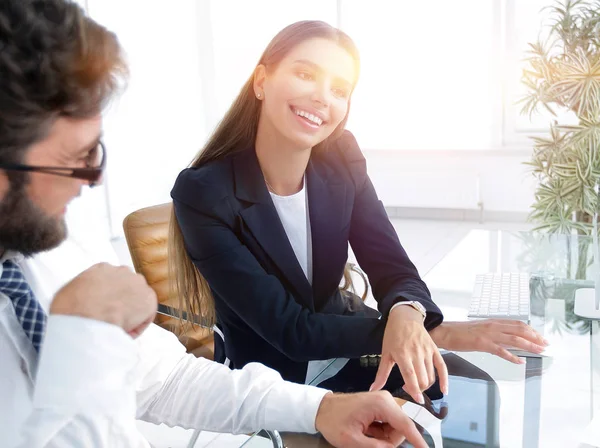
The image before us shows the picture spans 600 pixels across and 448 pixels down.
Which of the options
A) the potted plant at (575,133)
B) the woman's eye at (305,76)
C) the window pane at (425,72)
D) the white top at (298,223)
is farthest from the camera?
the window pane at (425,72)

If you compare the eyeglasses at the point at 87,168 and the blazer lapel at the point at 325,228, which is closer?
the eyeglasses at the point at 87,168

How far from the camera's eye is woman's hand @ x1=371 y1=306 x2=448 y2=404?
3.59 ft

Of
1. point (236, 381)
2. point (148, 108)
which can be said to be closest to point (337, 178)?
point (236, 381)

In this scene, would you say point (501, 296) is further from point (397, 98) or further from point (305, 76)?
point (397, 98)

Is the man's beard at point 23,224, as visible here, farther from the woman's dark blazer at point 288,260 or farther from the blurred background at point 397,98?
the blurred background at point 397,98

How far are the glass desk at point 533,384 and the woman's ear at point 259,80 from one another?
73 centimetres

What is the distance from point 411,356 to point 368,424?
236 millimetres

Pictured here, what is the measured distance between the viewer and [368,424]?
931mm

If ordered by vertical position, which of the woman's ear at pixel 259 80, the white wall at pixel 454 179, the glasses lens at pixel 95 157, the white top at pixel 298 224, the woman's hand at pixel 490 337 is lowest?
the white wall at pixel 454 179

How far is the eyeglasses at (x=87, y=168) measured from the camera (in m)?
0.70

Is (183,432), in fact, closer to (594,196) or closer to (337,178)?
(337,178)

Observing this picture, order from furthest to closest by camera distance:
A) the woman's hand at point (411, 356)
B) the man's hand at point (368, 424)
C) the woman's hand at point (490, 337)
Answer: the woman's hand at point (490, 337) → the woman's hand at point (411, 356) → the man's hand at point (368, 424)

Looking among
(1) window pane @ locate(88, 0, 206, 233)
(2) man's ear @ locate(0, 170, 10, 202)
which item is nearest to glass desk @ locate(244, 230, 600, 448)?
(2) man's ear @ locate(0, 170, 10, 202)

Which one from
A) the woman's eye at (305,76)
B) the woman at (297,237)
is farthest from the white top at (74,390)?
the woman's eye at (305,76)
